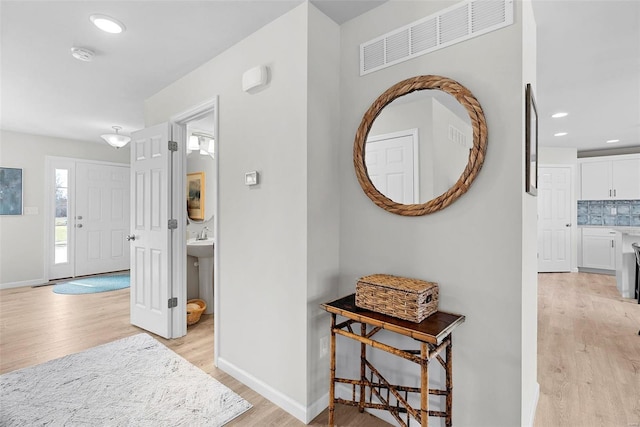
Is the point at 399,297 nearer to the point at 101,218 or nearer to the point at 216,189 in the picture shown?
the point at 216,189

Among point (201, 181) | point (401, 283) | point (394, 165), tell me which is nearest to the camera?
point (401, 283)

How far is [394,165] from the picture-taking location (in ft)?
5.97

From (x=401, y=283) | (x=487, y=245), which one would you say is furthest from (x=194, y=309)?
(x=487, y=245)

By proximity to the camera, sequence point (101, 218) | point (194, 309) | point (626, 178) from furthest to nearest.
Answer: point (626, 178) < point (101, 218) < point (194, 309)

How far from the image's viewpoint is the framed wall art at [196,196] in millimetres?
4395

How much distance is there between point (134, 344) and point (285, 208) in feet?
6.83

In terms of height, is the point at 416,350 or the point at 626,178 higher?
the point at 626,178

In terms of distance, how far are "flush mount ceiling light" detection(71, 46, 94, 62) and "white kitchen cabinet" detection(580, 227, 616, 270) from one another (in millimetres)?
8166

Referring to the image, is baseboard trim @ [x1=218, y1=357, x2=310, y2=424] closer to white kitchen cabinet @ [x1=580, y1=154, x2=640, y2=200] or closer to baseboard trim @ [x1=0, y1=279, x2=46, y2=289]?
baseboard trim @ [x1=0, y1=279, x2=46, y2=289]

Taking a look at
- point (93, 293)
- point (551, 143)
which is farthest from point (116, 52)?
point (551, 143)

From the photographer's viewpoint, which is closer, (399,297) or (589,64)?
(399,297)

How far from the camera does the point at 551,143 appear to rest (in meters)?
5.87

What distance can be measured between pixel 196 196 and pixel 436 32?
369 centimetres

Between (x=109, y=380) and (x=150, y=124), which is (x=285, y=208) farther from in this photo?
(x=150, y=124)
